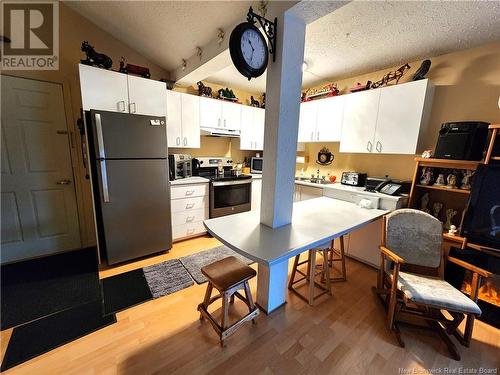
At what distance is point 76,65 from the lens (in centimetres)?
246

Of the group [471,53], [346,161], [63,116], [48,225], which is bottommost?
[48,225]

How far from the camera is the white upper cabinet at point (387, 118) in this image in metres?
2.18

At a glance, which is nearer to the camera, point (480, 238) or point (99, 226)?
point (480, 238)

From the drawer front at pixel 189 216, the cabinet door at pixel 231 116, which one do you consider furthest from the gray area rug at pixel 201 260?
the cabinet door at pixel 231 116

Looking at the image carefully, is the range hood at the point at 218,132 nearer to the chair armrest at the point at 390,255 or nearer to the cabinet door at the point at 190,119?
the cabinet door at the point at 190,119

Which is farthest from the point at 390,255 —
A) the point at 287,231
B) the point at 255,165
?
the point at 255,165

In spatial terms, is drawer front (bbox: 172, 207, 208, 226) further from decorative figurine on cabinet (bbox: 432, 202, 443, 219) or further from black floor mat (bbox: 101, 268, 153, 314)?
decorative figurine on cabinet (bbox: 432, 202, 443, 219)

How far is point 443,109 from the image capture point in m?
2.25

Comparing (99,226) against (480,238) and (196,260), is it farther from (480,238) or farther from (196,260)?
(480,238)

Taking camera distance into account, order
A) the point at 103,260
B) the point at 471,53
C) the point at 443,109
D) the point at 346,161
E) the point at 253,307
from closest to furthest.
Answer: the point at 253,307 → the point at 471,53 → the point at 443,109 → the point at 103,260 → the point at 346,161

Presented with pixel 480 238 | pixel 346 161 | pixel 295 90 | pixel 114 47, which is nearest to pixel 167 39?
pixel 114 47

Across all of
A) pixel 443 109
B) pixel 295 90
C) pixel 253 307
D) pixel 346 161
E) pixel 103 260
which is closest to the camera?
pixel 295 90

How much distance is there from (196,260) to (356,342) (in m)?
1.85

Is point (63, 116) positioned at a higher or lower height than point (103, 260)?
higher
